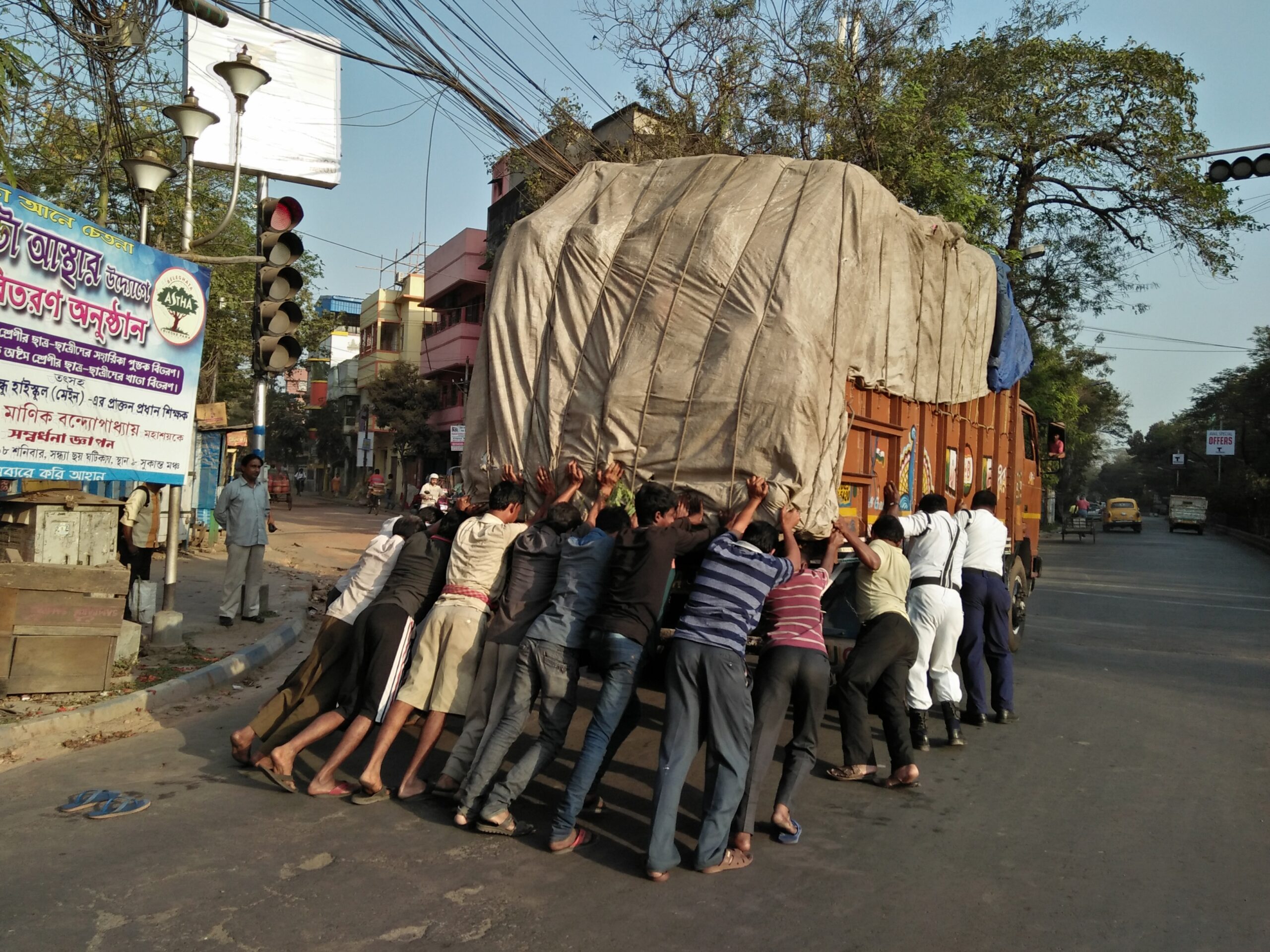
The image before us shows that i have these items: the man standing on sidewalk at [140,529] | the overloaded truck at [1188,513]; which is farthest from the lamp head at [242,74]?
the overloaded truck at [1188,513]

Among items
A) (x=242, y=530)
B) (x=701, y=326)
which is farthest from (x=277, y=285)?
(x=701, y=326)

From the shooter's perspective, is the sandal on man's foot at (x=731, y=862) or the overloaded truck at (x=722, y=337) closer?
the sandal on man's foot at (x=731, y=862)

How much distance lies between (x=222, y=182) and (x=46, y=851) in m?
20.0

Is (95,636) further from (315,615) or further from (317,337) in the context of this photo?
(317,337)

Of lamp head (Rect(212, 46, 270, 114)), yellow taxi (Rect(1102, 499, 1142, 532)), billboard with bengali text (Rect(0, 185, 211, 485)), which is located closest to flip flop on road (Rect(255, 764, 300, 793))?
billboard with bengali text (Rect(0, 185, 211, 485))

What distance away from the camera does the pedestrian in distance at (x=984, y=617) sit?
7059 millimetres

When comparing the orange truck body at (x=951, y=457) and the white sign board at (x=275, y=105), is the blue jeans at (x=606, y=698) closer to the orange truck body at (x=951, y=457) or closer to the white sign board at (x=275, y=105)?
the orange truck body at (x=951, y=457)

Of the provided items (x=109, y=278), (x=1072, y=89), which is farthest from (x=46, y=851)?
(x=1072, y=89)

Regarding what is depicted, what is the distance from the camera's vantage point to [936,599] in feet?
21.3

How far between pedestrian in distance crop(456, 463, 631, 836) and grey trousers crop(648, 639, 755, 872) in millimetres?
567

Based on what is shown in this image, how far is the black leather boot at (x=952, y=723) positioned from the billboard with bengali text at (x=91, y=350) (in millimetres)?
5864

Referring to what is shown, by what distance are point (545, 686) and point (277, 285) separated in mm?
5556

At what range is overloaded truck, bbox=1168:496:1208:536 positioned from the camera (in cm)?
5022

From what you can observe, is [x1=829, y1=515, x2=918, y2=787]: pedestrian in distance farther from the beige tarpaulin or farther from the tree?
the tree
